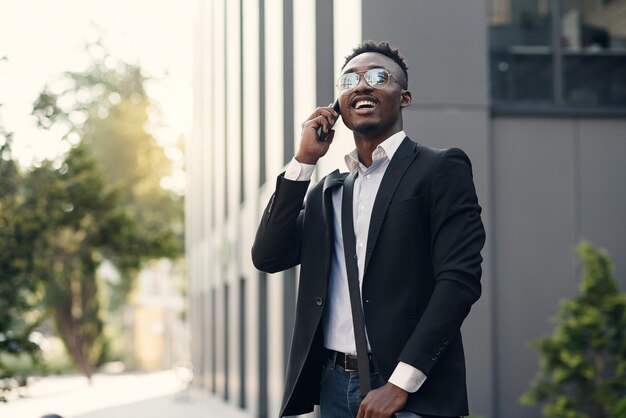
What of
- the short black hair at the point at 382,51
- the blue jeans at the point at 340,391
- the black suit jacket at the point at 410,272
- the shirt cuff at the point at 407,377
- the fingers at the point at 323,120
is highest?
the short black hair at the point at 382,51

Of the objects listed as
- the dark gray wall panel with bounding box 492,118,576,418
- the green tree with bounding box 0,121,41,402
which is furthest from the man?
the green tree with bounding box 0,121,41,402

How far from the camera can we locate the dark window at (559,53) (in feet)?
35.7

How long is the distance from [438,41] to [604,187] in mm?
2379

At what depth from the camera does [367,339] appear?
138 inches

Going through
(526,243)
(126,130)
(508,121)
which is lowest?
(526,243)

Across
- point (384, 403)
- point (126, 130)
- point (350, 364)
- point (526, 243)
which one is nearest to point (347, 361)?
point (350, 364)

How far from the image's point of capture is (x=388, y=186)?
3.57 metres

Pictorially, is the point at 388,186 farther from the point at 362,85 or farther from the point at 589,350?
the point at 589,350

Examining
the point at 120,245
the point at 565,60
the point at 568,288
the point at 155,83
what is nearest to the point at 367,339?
the point at 568,288

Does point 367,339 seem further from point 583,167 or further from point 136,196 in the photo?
point 136,196

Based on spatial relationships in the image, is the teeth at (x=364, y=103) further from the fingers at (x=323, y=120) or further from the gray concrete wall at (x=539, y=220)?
the gray concrete wall at (x=539, y=220)

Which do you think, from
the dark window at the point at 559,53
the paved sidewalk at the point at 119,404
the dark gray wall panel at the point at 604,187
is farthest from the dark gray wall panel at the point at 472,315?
the paved sidewalk at the point at 119,404

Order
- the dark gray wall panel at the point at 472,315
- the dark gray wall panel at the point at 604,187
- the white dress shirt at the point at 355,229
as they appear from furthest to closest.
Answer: the dark gray wall panel at the point at 604,187, the dark gray wall panel at the point at 472,315, the white dress shirt at the point at 355,229

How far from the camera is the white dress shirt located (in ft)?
11.8
